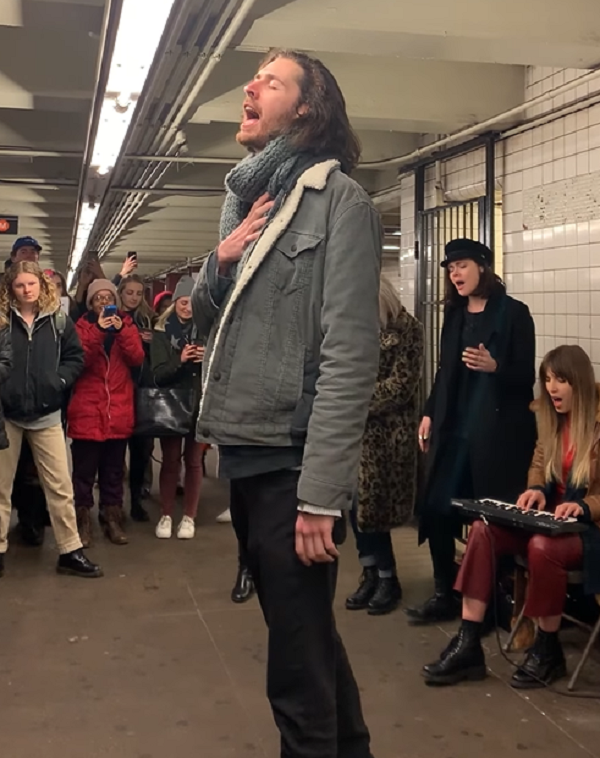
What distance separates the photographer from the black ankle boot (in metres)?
3.17

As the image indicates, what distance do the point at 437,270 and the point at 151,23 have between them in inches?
126

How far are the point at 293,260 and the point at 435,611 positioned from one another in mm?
2499

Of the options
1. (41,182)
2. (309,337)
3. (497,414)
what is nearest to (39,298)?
(497,414)

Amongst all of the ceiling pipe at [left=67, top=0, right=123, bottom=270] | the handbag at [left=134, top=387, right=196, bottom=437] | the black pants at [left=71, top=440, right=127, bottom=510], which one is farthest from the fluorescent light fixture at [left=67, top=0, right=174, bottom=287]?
the black pants at [left=71, top=440, right=127, bottom=510]

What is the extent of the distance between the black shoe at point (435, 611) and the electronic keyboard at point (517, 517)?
0.56 meters

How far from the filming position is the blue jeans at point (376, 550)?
12.7 ft

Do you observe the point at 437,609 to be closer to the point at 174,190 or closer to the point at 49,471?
the point at 49,471

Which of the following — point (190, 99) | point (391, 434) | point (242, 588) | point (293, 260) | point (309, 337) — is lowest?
point (242, 588)

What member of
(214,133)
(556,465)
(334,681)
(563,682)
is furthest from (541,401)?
(214,133)

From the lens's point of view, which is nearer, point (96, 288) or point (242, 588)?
point (242, 588)

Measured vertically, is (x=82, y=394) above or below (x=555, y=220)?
below

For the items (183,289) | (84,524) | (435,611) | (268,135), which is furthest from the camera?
(183,289)

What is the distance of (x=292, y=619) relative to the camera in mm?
1719

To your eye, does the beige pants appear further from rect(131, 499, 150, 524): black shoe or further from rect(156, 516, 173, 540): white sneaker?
rect(131, 499, 150, 524): black shoe
